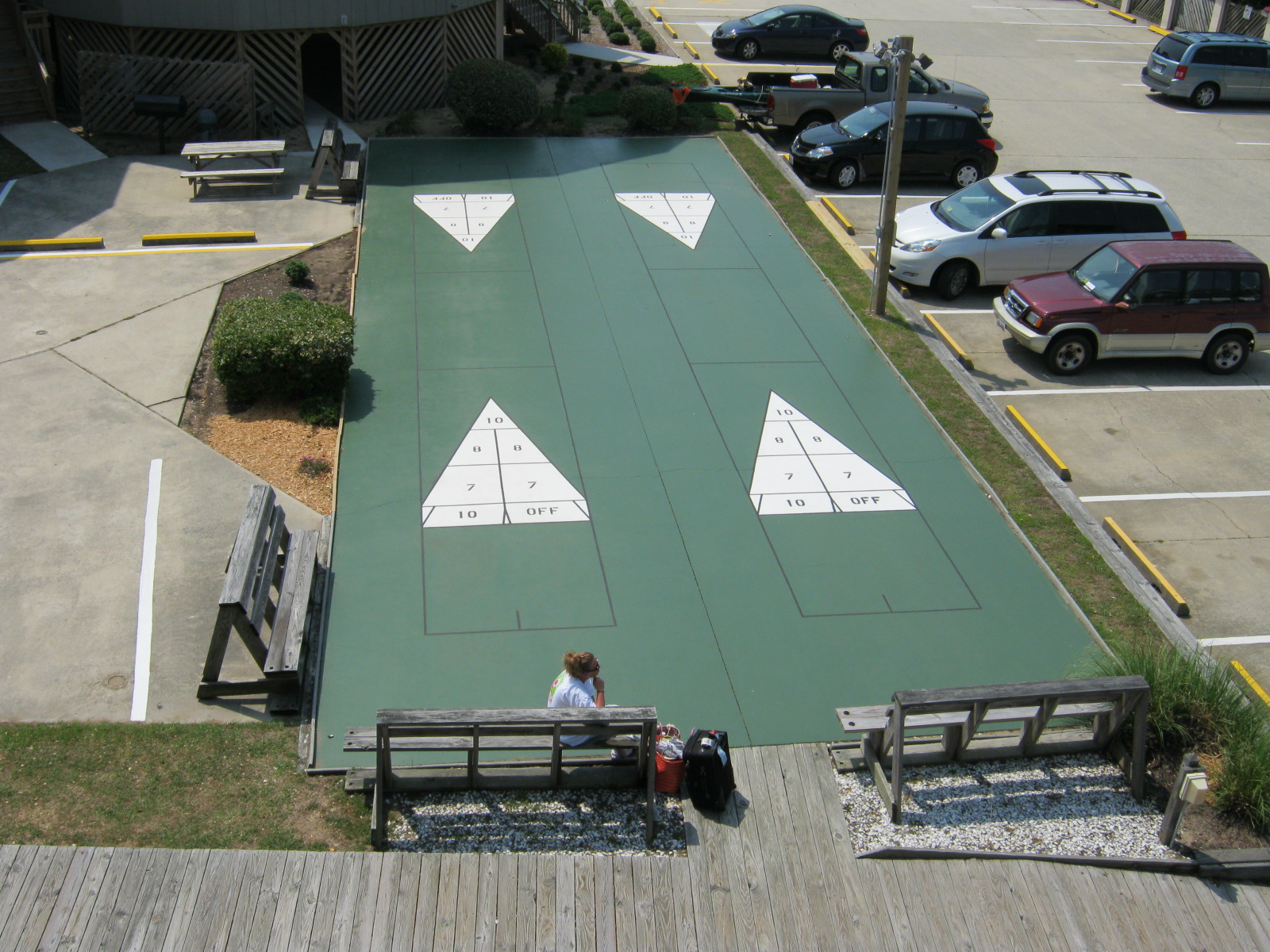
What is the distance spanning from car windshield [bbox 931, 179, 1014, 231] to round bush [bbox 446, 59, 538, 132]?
8.37 m

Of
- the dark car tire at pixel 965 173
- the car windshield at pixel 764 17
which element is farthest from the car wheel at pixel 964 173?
the car windshield at pixel 764 17

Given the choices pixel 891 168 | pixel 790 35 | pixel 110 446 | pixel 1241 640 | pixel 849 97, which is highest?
pixel 891 168

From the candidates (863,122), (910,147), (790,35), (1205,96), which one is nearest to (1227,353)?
(910,147)

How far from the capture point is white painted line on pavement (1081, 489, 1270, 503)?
1356cm

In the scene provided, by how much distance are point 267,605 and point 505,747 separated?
305 centimetres

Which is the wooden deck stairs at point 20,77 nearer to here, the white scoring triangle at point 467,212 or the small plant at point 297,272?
the white scoring triangle at point 467,212

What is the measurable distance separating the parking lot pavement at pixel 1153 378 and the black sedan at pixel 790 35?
2679 mm

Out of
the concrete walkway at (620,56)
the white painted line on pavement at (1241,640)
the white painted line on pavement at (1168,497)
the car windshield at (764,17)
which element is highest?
the car windshield at (764,17)

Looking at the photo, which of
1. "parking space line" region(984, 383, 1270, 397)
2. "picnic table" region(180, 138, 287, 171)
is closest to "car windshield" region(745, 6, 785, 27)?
"picnic table" region(180, 138, 287, 171)

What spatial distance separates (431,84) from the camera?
78.2ft

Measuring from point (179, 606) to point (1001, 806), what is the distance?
7344mm

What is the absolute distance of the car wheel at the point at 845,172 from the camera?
21.6 meters

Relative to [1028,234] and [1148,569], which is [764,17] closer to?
[1028,234]

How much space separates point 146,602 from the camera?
1060 centimetres
